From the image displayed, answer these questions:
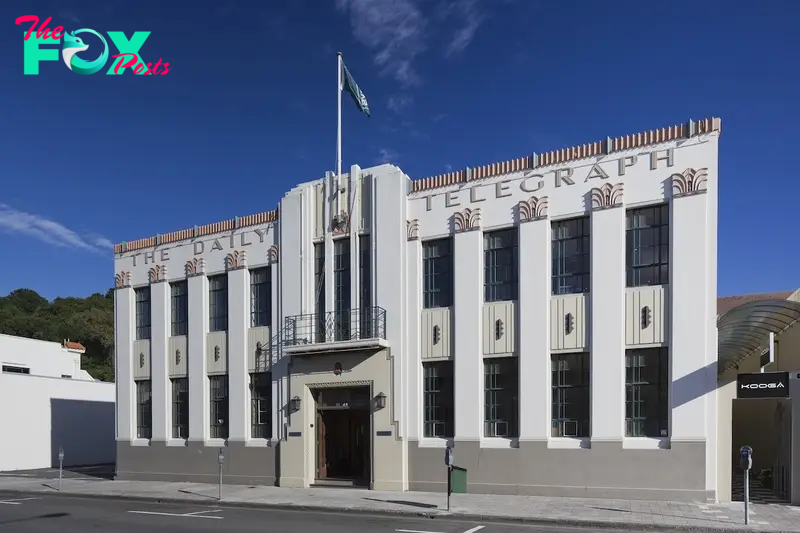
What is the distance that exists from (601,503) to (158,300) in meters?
16.0

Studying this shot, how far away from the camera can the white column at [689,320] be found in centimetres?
1443

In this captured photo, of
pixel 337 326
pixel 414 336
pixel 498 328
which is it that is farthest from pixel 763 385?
pixel 337 326

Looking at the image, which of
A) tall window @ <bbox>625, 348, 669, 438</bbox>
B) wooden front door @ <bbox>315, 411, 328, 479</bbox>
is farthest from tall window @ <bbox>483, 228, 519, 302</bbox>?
wooden front door @ <bbox>315, 411, 328, 479</bbox>

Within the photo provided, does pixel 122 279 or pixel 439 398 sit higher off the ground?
pixel 122 279

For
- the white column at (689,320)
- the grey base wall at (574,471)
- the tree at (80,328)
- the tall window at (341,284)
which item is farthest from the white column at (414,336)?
the tree at (80,328)

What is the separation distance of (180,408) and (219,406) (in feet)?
6.20

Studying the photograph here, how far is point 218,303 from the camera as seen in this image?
21953mm

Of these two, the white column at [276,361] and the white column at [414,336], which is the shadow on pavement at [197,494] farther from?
the white column at [414,336]

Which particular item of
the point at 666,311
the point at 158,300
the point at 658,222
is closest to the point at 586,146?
the point at 658,222

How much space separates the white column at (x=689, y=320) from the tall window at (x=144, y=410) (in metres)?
17.2

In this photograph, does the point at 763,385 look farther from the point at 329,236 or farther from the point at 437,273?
the point at 329,236

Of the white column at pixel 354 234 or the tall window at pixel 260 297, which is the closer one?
the white column at pixel 354 234

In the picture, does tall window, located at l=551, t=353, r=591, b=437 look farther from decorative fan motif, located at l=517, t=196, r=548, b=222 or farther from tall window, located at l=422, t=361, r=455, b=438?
decorative fan motif, located at l=517, t=196, r=548, b=222

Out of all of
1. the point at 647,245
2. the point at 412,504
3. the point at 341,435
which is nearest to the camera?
the point at 412,504
